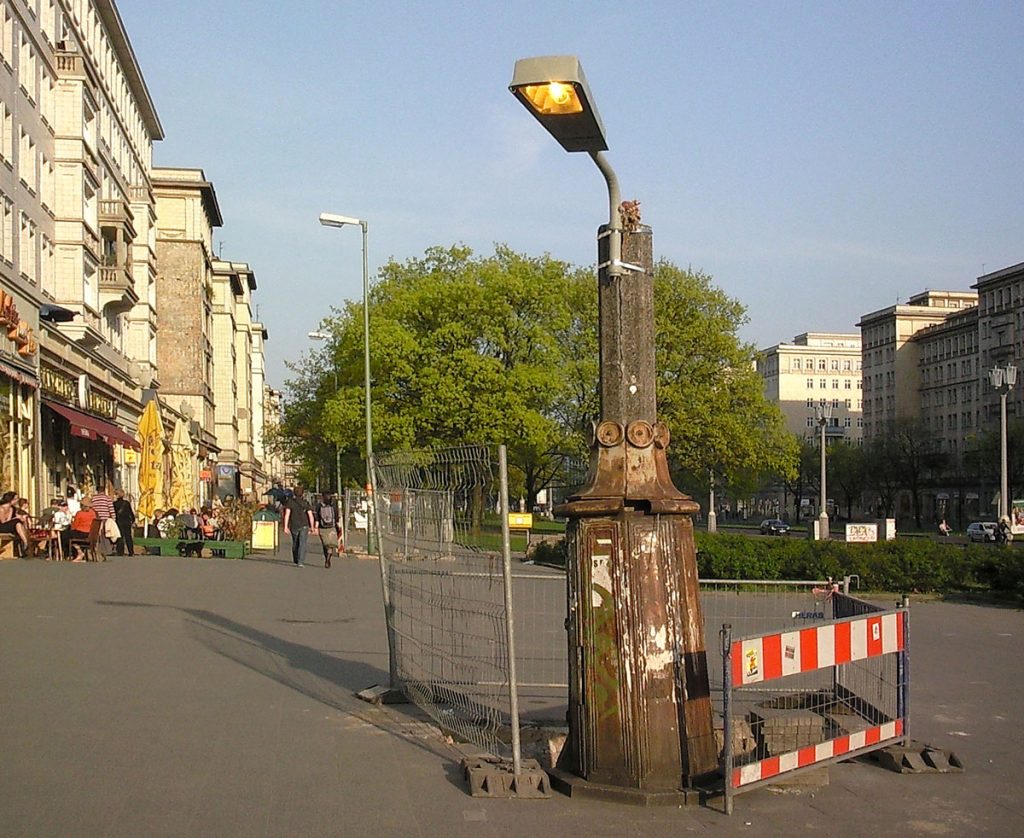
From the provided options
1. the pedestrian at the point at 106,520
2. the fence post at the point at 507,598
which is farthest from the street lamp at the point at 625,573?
the pedestrian at the point at 106,520

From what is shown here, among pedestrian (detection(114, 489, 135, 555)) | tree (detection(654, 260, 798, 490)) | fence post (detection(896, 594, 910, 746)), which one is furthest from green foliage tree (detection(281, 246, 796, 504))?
fence post (detection(896, 594, 910, 746))

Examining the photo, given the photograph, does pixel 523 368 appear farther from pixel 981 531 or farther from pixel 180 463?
pixel 981 531

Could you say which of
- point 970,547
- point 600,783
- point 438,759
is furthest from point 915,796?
point 970,547

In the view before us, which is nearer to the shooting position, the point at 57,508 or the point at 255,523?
the point at 57,508

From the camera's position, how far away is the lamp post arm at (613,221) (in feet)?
24.3

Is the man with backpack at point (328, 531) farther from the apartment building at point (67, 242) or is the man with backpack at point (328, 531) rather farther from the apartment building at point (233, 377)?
the apartment building at point (233, 377)

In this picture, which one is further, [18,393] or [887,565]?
[18,393]

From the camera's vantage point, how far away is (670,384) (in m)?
56.5

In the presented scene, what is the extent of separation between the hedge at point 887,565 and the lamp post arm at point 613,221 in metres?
16.2

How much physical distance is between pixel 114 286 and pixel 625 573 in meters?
45.7

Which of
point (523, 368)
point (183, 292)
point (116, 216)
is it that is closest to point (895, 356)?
point (183, 292)

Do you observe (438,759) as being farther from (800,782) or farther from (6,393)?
(6,393)

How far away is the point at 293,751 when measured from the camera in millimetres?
8297

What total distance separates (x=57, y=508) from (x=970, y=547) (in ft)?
62.9
